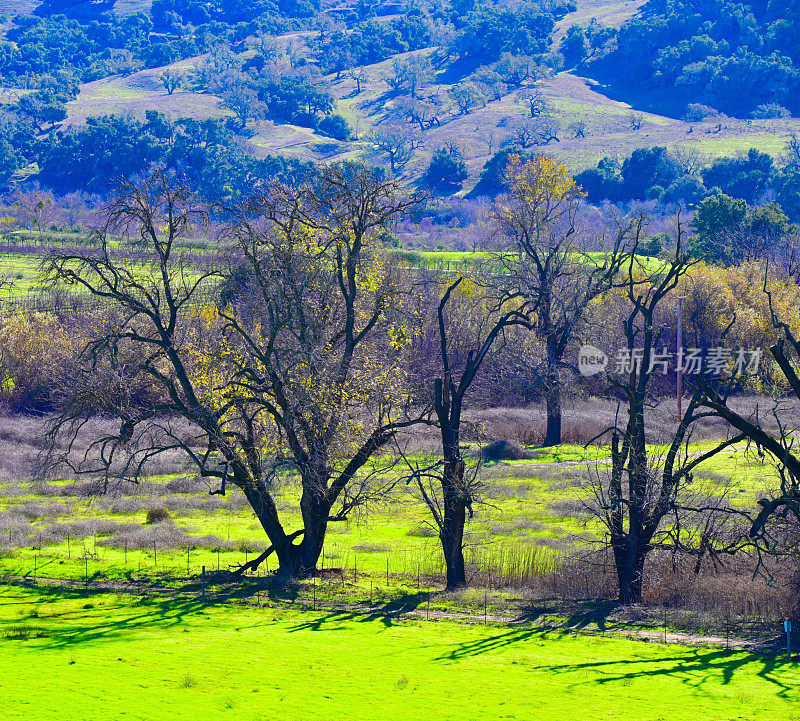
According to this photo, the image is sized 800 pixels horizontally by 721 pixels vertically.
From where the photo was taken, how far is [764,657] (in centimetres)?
2000

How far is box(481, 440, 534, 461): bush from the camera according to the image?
48.7 metres

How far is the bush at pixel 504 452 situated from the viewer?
48719 mm

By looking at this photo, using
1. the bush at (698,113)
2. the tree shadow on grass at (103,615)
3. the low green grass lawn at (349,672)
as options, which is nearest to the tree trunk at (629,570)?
the low green grass lawn at (349,672)

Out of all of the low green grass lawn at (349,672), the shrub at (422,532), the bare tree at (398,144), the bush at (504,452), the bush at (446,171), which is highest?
the bare tree at (398,144)

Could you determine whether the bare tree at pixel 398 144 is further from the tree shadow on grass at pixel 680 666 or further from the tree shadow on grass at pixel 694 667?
the tree shadow on grass at pixel 694 667

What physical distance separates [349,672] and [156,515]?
18278mm

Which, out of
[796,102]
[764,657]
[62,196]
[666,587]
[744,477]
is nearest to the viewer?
[764,657]

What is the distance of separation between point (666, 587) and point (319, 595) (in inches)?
355

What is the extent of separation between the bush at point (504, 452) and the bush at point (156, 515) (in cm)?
1806

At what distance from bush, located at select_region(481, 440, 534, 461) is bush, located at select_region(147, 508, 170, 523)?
59.3 ft

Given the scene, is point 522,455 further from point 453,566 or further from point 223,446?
point 223,446

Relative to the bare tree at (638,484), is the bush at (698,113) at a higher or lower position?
higher

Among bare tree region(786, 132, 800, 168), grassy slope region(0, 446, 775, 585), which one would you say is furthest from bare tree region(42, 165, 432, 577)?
bare tree region(786, 132, 800, 168)

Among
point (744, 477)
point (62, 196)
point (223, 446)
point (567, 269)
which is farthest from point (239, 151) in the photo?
point (223, 446)
